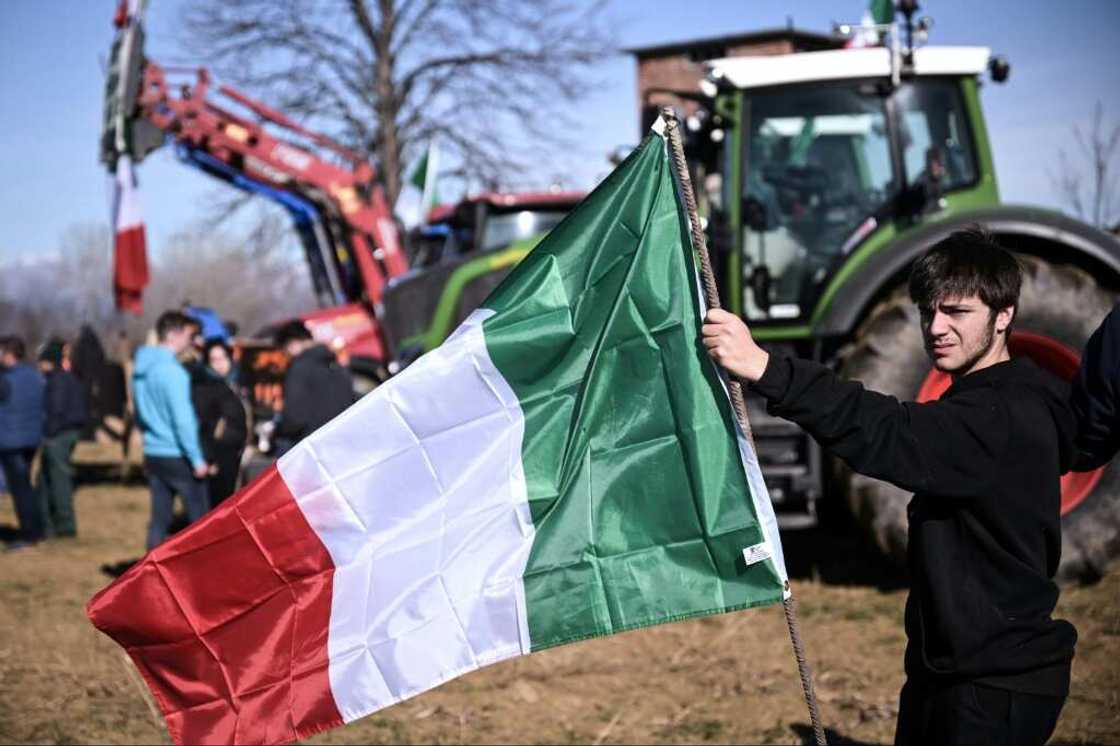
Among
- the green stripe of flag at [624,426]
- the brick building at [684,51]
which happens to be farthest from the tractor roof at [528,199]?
the brick building at [684,51]

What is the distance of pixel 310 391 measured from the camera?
7320 millimetres

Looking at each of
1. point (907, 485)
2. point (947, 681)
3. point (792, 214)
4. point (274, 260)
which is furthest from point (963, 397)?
point (274, 260)

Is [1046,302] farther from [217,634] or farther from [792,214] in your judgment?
[217,634]

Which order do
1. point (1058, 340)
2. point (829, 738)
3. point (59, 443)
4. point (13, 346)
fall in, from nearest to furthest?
point (829, 738) → point (1058, 340) → point (13, 346) → point (59, 443)

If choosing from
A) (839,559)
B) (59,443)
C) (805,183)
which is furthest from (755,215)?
(59,443)

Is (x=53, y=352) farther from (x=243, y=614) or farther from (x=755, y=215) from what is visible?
(x=243, y=614)

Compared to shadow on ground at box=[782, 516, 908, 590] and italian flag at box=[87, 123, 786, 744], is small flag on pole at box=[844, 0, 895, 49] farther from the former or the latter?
italian flag at box=[87, 123, 786, 744]

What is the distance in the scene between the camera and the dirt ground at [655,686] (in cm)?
503

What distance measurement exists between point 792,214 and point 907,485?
5.11m

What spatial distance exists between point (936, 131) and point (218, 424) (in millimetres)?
5042

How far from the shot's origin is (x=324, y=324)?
1188cm

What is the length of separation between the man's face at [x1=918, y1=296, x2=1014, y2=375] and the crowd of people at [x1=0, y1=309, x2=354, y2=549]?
5.17 metres

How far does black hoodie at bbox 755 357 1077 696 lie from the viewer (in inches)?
96.6

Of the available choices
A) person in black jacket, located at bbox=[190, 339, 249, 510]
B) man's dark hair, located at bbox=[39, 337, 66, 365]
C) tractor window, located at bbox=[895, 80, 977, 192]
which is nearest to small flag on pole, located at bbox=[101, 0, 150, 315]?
man's dark hair, located at bbox=[39, 337, 66, 365]
